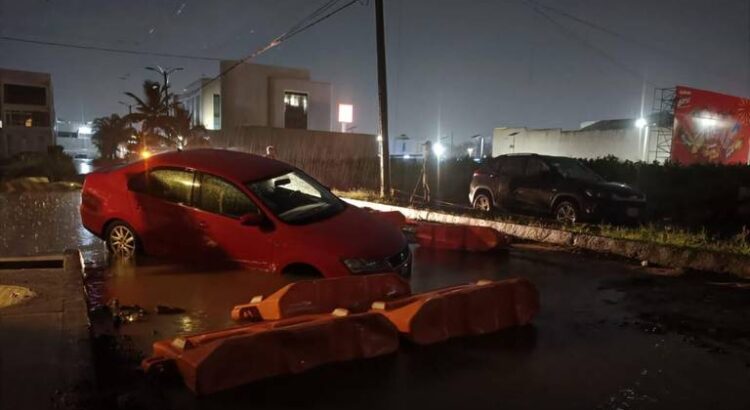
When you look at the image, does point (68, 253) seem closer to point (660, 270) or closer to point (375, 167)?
point (660, 270)

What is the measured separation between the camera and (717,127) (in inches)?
1174

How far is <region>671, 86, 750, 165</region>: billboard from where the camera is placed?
27.5m

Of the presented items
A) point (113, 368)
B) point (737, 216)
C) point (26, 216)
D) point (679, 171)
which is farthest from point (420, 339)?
point (679, 171)

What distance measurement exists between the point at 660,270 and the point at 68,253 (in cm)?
785

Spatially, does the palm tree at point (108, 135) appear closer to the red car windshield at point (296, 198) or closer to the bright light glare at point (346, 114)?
the bright light glare at point (346, 114)

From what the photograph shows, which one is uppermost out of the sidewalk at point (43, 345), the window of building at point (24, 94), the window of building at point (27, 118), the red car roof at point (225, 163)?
the window of building at point (24, 94)

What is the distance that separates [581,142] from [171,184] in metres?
32.0

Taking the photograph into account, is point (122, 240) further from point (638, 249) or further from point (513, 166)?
point (513, 166)

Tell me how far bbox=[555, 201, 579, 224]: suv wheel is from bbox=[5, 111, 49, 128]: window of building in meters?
53.7

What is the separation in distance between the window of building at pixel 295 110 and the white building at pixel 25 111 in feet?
84.3

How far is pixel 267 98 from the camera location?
124ft

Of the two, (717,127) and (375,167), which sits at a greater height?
(717,127)

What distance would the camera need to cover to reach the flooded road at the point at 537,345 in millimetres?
4070

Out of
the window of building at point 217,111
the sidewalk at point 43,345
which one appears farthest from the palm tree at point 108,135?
the sidewalk at point 43,345
